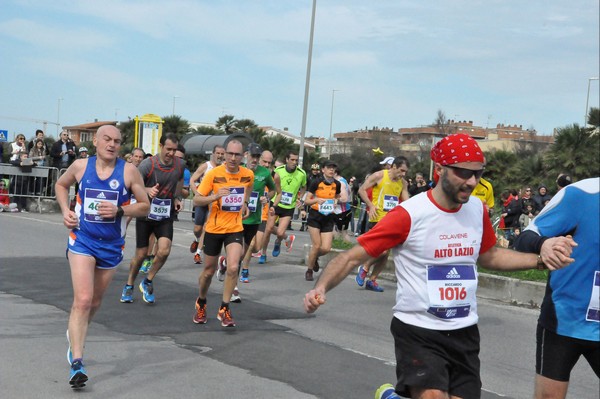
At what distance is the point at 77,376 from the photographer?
609cm

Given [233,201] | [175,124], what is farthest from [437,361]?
[175,124]

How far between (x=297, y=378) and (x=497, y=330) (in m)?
3.84

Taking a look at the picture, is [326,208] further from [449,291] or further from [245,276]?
[449,291]

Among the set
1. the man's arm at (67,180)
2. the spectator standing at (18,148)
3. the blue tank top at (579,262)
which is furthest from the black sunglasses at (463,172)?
the spectator standing at (18,148)

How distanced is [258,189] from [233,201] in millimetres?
2984

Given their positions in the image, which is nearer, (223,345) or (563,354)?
(563,354)

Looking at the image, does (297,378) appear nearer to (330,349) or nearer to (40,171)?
(330,349)

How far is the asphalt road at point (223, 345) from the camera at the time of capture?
652 centimetres

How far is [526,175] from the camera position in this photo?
3183cm

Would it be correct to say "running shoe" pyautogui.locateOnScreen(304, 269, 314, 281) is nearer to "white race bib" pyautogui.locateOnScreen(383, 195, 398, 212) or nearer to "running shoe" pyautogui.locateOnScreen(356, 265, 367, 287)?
"running shoe" pyautogui.locateOnScreen(356, 265, 367, 287)

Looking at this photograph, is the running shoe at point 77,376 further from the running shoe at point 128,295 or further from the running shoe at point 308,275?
the running shoe at point 308,275

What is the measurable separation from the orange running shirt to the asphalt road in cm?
103

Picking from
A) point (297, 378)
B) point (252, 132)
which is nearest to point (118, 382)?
point (297, 378)

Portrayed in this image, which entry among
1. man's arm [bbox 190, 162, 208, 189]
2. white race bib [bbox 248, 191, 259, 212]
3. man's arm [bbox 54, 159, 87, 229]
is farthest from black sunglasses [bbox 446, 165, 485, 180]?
white race bib [bbox 248, 191, 259, 212]
